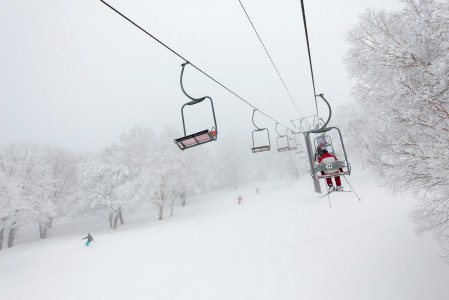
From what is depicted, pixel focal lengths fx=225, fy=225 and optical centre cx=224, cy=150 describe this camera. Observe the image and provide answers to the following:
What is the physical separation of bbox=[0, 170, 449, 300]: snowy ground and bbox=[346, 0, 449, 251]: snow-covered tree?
2687mm

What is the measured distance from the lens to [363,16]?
28.1 feet

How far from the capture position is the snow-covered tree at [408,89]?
6.31m

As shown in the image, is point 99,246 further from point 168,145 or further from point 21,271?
point 168,145

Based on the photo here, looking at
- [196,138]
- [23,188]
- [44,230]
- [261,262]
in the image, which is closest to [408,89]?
[196,138]

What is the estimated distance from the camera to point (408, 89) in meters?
6.76

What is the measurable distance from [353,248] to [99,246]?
1853cm

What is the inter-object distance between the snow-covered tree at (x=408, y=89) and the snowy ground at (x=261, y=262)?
2687 mm

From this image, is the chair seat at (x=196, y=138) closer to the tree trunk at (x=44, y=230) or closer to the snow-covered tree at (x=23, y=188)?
the snow-covered tree at (x=23, y=188)

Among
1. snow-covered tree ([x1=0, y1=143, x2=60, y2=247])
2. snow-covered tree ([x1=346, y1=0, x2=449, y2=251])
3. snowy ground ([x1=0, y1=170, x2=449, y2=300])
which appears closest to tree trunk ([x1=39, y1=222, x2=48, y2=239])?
snow-covered tree ([x1=0, y1=143, x2=60, y2=247])

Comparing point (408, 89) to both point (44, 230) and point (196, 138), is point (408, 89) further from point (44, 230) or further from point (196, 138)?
point (44, 230)

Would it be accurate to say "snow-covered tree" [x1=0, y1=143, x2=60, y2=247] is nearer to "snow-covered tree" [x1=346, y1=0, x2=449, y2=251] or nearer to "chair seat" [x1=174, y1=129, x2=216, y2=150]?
"chair seat" [x1=174, y1=129, x2=216, y2=150]

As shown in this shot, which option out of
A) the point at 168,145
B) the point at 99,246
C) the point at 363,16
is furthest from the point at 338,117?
the point at 99,246

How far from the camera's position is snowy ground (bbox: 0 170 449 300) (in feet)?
29.6

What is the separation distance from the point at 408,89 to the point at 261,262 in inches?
387
